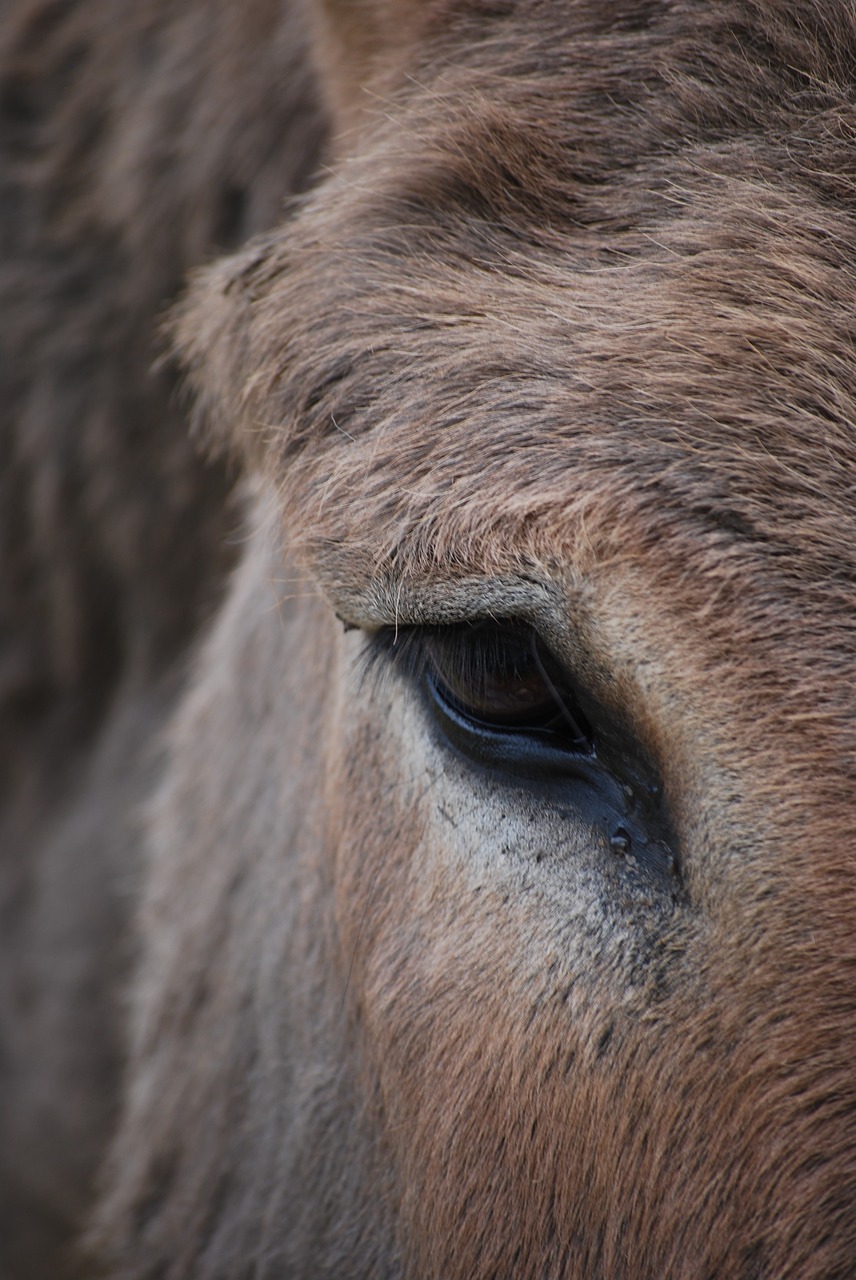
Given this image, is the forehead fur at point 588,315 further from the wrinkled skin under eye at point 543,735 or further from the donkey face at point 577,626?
the wrinkled skin under eye at point 543,735

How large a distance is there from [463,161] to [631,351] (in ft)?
1.33

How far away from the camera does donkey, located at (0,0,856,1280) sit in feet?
4.20

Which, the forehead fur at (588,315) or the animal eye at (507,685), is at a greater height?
the forehead fur at (588,315)

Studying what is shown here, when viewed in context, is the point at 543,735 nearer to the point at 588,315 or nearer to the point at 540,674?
the point at 540,674

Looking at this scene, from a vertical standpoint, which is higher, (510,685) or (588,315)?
(588,315)

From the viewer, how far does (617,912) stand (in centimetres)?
139

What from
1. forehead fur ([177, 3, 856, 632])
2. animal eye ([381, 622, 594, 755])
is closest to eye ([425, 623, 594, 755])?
animal eye ([381, 622, 594, 755])

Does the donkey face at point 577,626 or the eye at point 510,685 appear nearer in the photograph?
the donkey face at point 577,626

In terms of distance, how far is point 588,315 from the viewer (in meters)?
1.45

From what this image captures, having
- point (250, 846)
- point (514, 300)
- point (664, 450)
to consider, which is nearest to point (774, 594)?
point (664, 450)

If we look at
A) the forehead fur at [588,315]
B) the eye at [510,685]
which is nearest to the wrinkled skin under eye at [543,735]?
the eye at [510,685]

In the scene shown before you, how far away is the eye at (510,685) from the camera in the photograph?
143 cm

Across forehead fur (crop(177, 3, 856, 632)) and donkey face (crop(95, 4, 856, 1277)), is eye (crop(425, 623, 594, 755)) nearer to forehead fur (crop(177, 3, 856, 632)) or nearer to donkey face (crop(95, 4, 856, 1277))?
donkey face (crop(95, 4, 856, 1277))

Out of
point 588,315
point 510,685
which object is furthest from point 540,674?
point 588,315
